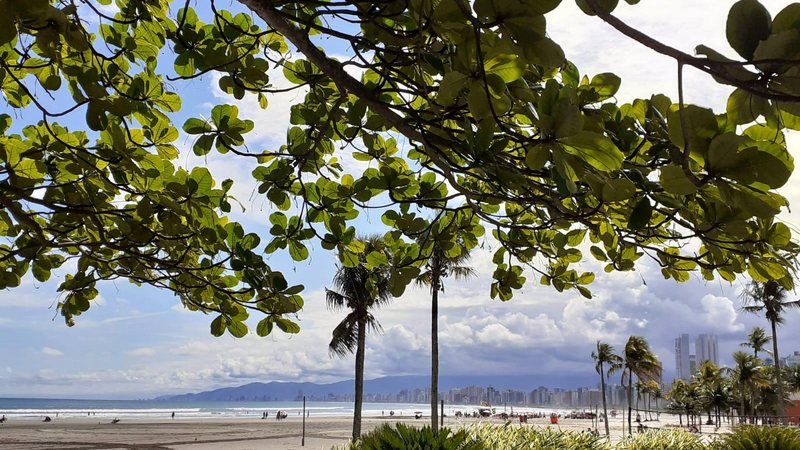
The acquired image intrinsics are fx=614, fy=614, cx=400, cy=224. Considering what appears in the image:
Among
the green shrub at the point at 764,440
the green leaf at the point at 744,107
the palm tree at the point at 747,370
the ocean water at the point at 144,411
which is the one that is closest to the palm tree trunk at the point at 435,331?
the green shrub at the point at 764,440

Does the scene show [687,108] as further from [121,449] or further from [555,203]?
[121,449]

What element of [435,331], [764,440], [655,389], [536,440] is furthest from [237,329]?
[655,389]

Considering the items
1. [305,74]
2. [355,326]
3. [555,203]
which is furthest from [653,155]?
[355,326]

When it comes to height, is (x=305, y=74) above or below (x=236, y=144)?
above

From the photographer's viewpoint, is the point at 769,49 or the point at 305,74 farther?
the point at 305,74

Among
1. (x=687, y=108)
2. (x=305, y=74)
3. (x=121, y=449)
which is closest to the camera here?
(x=687, y=108)

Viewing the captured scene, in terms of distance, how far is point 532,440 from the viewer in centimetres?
787

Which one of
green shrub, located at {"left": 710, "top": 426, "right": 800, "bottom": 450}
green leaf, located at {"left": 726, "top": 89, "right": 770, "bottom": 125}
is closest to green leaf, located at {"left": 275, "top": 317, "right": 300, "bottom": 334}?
green leaf, located at {"left": 726, "top": 89, "right": 770, "bottom": 125}

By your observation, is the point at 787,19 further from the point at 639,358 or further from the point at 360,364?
the point at 639,358

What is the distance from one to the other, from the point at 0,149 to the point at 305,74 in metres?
1.18

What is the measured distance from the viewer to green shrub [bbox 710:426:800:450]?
693cm

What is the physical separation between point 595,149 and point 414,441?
3.66 meters

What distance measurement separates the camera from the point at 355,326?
21.1 meters

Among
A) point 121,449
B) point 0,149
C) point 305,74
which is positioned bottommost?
point 121,449
